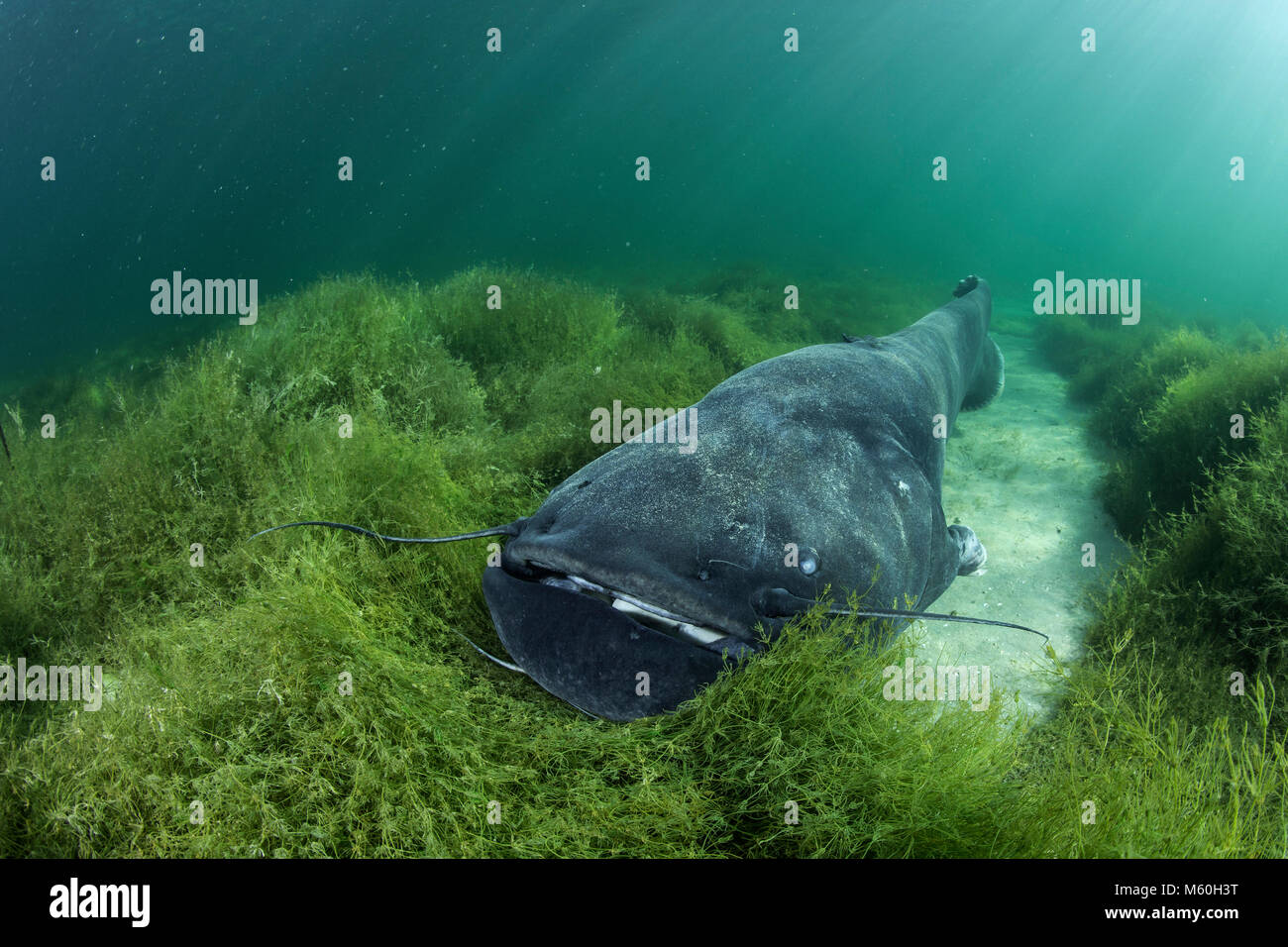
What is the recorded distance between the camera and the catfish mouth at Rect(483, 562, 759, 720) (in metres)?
2.16

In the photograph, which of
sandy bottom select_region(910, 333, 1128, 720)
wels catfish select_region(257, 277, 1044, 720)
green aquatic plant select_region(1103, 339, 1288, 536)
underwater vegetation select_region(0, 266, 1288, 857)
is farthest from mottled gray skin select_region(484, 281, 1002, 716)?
green aquatic plant select_region(1103, 339, 1288, 536)

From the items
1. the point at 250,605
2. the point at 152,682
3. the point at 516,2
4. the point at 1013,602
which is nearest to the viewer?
the point at 152,682

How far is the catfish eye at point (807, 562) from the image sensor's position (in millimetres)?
2473

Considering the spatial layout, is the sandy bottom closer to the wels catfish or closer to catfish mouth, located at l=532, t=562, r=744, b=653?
the wels catfish

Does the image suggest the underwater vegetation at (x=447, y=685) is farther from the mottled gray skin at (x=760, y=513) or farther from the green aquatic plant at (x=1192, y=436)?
the mottled gray skin at (x=760, y=513)

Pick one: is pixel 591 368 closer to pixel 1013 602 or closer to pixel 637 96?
pixel 1013 602

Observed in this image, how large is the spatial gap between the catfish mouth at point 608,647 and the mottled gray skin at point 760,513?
0.08 feet

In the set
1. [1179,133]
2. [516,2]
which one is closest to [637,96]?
[516,2]

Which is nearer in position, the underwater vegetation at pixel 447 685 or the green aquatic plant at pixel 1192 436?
the underwater vegetation at pixel 447 685

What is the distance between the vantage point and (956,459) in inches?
285

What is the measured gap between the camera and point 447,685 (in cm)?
249

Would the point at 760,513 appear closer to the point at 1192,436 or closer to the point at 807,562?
the point at 807,562

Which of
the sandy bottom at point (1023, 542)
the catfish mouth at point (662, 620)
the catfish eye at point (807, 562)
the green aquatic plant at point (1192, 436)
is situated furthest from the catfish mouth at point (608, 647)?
the green aquatic plant at point (1192, 436)
